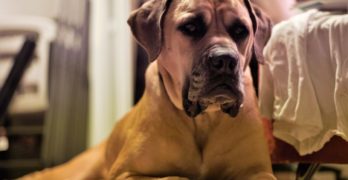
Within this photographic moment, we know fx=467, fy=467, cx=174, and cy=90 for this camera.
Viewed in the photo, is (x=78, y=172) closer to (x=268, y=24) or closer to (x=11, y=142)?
(x=268, y=24)

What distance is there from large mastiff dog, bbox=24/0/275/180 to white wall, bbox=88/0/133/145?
46.4 inches

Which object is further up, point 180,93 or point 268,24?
point 268,24

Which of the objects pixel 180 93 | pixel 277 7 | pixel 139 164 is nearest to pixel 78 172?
pixel 139 164

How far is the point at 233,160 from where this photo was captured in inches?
52.9

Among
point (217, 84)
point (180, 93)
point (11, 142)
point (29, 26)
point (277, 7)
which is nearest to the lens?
point (217, 84)

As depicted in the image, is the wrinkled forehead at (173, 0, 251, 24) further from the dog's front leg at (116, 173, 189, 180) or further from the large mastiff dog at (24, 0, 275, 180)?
the dog's front leg at (116, 173, 189, 180)

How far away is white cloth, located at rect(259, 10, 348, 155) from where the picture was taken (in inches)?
48.8

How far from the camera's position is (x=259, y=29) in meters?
1.38

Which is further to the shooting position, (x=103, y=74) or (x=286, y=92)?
(x=103, y=74)

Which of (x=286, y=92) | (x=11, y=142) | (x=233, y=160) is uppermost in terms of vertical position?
(x=286, y=92)

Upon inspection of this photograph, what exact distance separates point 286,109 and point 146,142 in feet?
1.41

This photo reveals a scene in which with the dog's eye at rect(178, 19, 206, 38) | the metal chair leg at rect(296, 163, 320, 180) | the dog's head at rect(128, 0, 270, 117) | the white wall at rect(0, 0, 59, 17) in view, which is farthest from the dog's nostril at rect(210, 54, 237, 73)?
the white wall at rect(0, 0, 59, 17)

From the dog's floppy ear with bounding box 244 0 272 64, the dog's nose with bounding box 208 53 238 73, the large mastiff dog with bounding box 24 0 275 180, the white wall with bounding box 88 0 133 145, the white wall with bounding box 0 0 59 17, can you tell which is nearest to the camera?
the dog's nose with bounding box 208 53 238 73

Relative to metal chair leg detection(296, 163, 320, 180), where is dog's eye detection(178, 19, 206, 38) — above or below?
above
